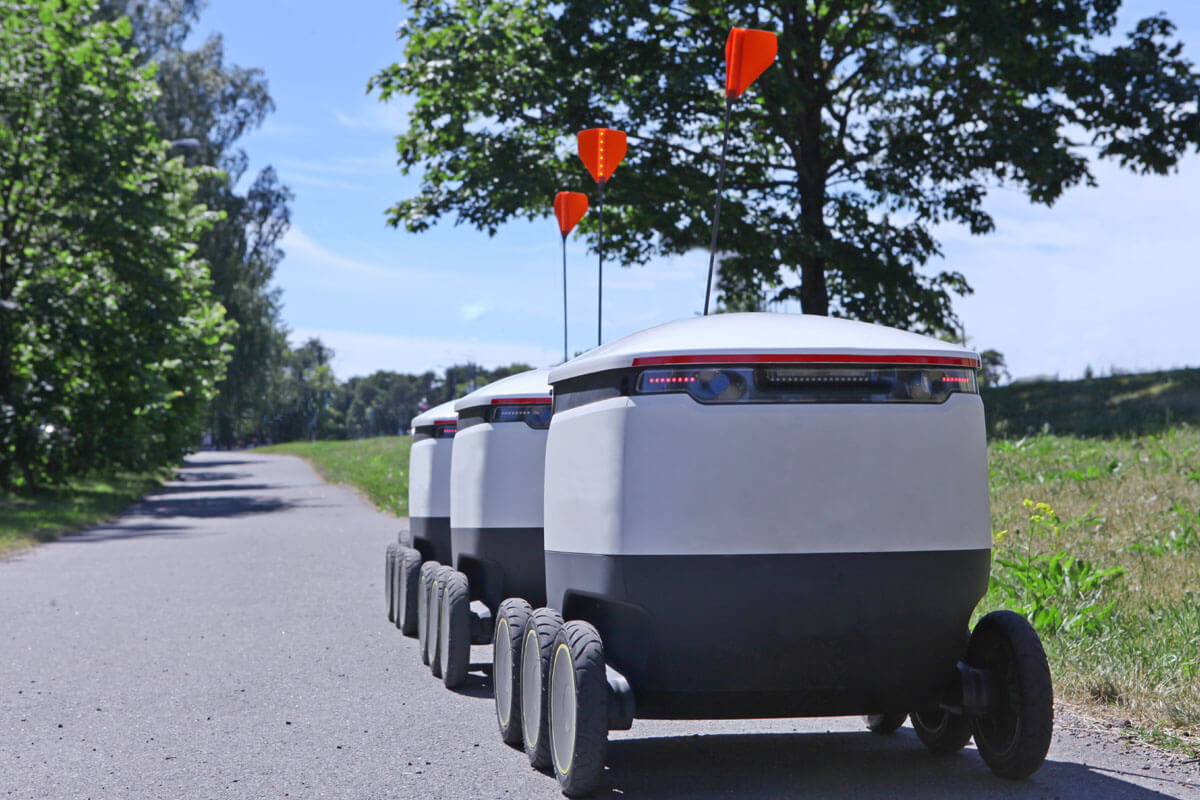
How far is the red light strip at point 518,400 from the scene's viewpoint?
570cm

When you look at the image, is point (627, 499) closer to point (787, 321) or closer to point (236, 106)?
point (787, 321)

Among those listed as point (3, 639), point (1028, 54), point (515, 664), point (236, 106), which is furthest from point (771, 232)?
point (236, 106)

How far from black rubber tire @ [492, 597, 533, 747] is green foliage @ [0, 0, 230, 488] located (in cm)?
2067

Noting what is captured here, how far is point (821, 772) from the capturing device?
4.19 metres

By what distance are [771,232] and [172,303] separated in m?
12.8

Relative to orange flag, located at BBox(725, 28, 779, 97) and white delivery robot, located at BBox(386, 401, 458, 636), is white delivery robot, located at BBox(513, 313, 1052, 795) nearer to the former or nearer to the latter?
orange flag, located at BBox(725, 28, 779, 97)

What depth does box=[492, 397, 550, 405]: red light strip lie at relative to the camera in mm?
5702

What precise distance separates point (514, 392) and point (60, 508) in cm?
1817

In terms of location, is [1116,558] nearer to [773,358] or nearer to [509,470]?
[509,470]

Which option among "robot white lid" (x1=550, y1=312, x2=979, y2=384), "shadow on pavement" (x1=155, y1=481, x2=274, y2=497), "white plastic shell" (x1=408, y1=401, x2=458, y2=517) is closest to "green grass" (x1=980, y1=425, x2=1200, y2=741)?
"robot white lid" (x1=550, y1=312, x2=979, y2=384)

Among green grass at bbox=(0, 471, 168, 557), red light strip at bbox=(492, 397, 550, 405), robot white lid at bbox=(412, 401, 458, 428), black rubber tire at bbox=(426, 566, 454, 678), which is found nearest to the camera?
red light strip at bbox=(492, 397, 550, 405)

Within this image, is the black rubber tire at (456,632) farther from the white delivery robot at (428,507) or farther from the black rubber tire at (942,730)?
the black rubber tire at (942,730)

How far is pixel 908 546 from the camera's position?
3.72 m

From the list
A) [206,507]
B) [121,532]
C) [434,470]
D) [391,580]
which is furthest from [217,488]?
[434,470]
